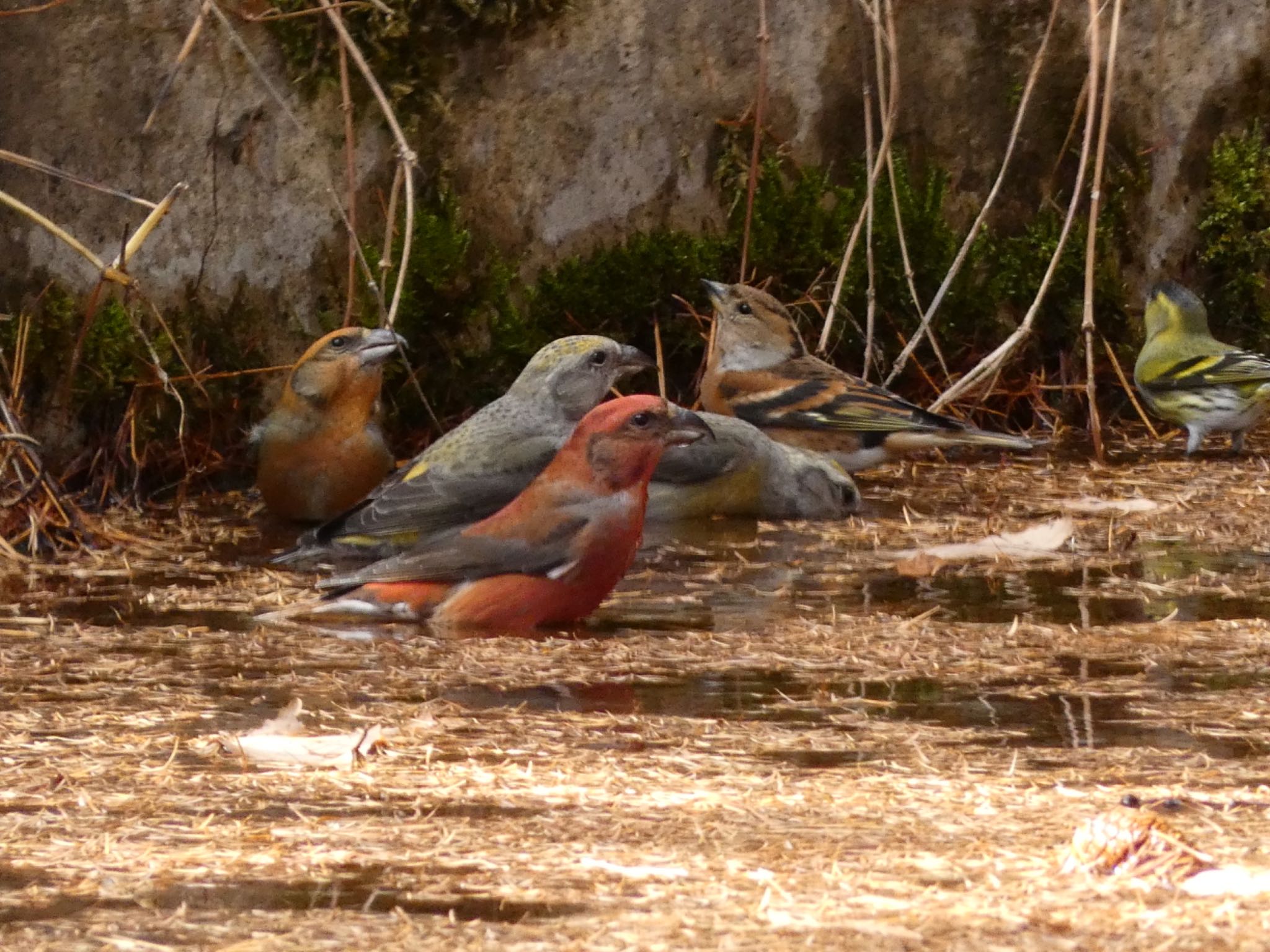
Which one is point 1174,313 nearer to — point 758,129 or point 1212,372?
point 1212,372

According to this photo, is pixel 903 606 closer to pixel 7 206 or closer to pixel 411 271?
pixel 411 271

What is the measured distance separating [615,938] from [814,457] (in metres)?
5.42

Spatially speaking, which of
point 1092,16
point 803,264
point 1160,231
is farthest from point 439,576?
point 1160,231

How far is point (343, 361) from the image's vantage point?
7.40 meters

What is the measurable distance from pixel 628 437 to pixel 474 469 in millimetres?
1167

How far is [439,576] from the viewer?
5.37 m

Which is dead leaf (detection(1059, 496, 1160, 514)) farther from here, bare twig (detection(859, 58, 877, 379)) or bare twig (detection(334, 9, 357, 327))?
bare twig (detection(334, 9, 357, 327))

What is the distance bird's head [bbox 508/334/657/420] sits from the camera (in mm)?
7461

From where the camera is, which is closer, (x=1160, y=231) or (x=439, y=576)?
(x=439, y=576)

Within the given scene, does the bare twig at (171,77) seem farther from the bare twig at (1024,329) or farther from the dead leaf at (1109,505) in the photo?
the dead leaf at (1109,505)

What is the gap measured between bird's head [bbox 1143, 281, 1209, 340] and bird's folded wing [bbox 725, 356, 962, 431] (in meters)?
1.53

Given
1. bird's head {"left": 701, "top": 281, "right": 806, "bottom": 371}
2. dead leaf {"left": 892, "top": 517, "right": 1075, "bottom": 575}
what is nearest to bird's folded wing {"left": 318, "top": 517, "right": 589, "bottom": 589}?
dead leaf {"left": 892, "top": 517, "right": 1075, "bottom": 575}

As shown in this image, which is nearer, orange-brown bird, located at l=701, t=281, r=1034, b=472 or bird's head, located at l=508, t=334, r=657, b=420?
bird's head, located at l=508, t=334, r=657, b=420

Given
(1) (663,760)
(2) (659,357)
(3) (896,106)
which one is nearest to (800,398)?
(2) (659,357)
